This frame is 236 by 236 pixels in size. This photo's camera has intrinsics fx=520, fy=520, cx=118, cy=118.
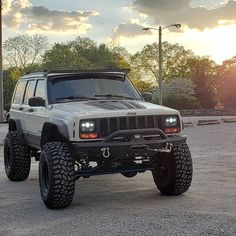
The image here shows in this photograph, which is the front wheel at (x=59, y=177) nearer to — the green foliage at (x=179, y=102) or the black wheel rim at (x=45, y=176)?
the black wheel rim at (x=45, y=176)

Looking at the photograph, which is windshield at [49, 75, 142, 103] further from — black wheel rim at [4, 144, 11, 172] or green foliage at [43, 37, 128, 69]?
green foliage at [43, 37, 128, 69]

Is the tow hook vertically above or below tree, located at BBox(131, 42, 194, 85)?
below

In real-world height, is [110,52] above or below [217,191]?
above

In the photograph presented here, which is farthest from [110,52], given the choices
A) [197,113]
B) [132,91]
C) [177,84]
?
[132,91]

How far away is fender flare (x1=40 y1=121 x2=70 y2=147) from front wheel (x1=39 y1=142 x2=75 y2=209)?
0.21 m

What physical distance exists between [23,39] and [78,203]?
74.7m

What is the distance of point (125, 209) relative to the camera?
773 centimetres

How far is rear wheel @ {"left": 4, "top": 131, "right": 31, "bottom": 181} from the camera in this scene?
35.0 feet

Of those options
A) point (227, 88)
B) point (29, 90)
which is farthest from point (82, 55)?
point (29, 90)

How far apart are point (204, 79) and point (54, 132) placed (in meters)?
86.6

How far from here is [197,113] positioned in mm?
70750

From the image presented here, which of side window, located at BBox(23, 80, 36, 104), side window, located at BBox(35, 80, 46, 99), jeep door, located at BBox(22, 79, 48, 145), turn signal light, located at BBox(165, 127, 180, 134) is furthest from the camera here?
side window, located at BBox(23, 80, 36, 104)

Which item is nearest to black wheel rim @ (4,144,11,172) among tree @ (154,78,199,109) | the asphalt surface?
the asphalt surface

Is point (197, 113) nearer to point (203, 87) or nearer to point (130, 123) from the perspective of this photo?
point (203, 87)
